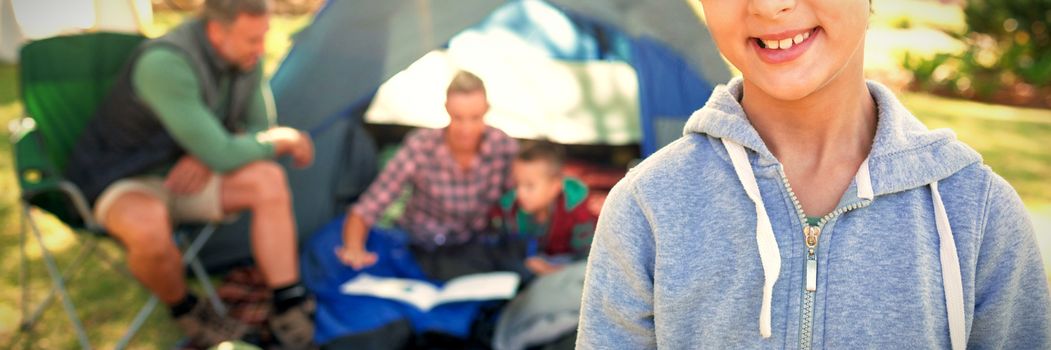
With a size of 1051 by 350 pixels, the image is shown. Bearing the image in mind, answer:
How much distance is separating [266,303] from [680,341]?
2.69 meters

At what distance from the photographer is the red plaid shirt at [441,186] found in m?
3.59

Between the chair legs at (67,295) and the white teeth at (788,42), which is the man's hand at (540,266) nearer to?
the chair legs at (67,295)

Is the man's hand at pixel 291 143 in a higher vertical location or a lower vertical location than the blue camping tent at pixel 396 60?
lower

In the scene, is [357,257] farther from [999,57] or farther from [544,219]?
[999,57]

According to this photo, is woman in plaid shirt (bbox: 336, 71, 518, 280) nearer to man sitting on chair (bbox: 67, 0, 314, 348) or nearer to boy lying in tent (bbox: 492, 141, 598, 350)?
boy lying in tent (bbox: 492, 141, 598, 350)

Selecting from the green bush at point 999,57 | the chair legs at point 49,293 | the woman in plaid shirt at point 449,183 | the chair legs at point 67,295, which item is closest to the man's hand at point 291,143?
the woman in plaid shirt at point 449,183

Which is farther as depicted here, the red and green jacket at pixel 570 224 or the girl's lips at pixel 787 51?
the red and green jacket at pixel 570 224

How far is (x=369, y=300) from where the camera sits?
3.25 m

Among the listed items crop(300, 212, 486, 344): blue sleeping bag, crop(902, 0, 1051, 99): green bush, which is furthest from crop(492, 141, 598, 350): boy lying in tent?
crop(902, 0, 1051, 99): green bush

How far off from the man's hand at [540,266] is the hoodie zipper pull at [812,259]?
2268 millimetres

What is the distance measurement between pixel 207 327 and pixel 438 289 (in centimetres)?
78

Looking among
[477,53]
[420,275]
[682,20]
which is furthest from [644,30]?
[420,275]

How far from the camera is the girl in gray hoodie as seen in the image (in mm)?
1114

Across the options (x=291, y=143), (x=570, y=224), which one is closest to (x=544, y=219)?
(x=570, y=224)
